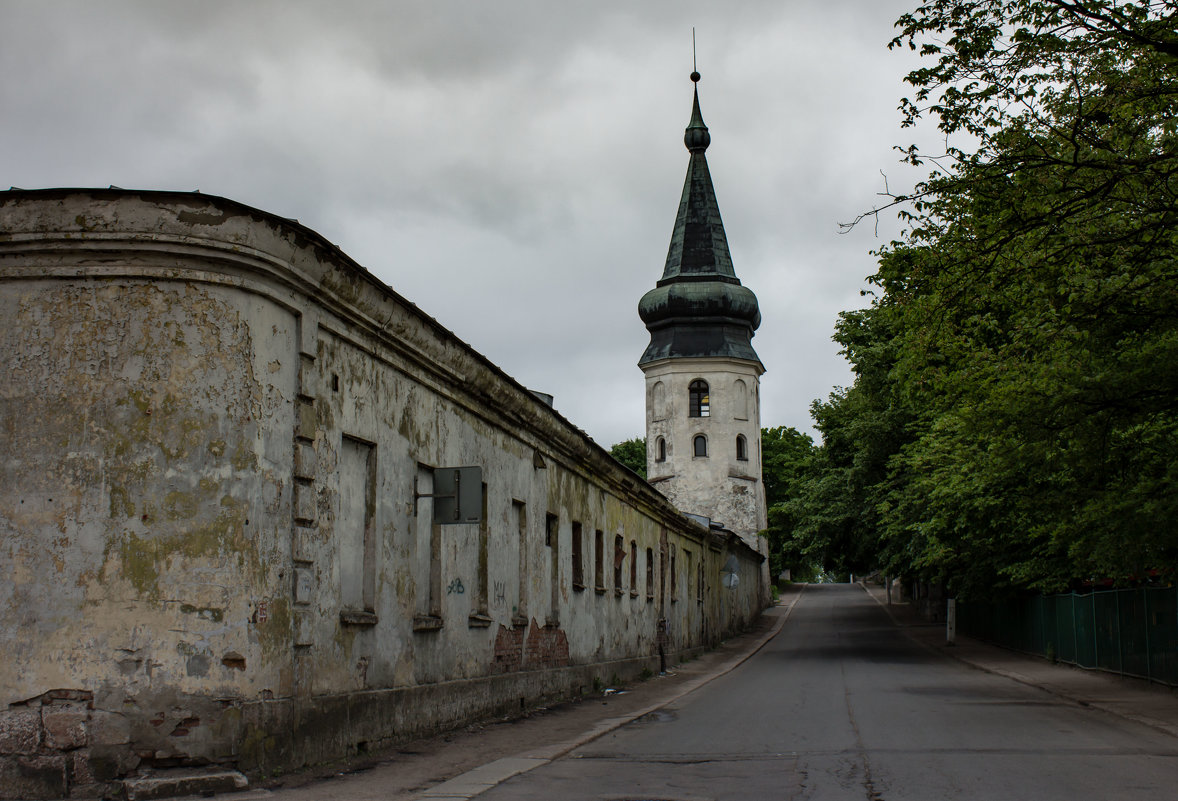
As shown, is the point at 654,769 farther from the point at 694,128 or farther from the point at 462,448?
the point at 694,128

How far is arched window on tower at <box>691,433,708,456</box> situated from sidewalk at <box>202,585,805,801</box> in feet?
157

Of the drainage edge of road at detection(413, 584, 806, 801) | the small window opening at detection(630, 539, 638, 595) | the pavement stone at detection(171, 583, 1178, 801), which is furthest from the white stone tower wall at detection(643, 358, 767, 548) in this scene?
the drainage edge of road at detection(413, 584, 806, 801)

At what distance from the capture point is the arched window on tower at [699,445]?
6669cm

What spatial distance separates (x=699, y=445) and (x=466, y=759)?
187 ft

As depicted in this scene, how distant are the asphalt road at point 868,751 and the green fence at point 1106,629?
1917 mm

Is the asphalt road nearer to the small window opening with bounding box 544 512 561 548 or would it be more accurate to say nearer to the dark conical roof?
the small window opening with bounding box 544 512 561 548

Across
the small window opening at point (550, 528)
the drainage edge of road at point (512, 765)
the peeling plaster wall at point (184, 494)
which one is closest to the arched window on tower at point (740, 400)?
the small window opening at point (550, 528)

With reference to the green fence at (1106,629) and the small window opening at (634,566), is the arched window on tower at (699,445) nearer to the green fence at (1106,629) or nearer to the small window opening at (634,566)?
the green fence at (1106,629)

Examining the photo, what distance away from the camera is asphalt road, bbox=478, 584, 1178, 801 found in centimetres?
847

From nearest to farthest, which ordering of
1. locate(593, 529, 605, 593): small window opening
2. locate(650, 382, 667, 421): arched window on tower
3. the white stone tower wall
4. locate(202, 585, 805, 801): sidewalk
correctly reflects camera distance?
locate(202, 585, 805, 801): sidewalk → locate(593, 529, 605, 593): small window opening → the white stone tower wall → locate(650, 382, 667, 421): arched window on tower

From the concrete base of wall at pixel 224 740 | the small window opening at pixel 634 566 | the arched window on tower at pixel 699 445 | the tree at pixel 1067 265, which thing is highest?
the arched window on tower at pixel 699 445

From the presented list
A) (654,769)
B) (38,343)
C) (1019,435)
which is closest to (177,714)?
(38,343)

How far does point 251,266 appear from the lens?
30.5 ft

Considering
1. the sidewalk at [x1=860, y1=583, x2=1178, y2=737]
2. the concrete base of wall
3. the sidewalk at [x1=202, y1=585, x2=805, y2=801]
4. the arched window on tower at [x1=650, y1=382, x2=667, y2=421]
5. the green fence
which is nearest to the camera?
the concrete base of wall
